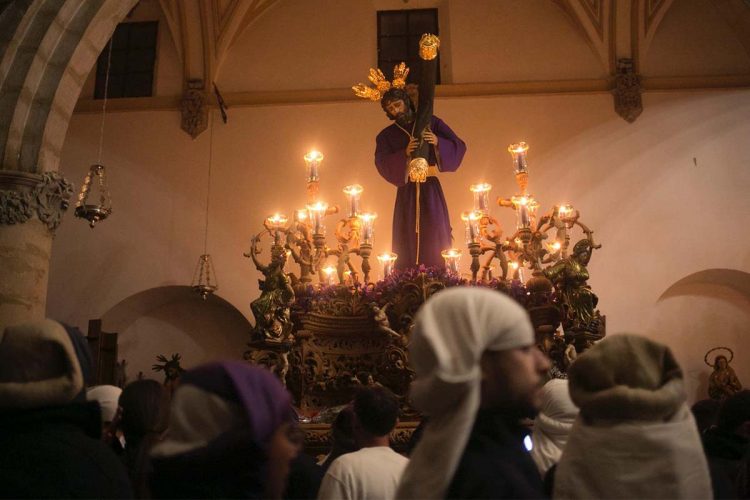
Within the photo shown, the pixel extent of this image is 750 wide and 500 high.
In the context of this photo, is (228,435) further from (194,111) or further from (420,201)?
(194,111)

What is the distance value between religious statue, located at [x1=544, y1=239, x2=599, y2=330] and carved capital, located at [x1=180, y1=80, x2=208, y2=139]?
22.5 ft

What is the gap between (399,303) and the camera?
7.05 metres

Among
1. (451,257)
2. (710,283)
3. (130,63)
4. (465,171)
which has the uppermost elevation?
(130,63)

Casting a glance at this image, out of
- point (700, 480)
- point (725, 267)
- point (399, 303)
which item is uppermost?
point (725, 267)

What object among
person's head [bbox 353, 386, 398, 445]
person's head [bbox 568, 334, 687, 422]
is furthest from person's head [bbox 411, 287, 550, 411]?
person's head [bbox 353, 386, 398, 445]

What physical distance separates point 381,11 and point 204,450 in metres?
11.6

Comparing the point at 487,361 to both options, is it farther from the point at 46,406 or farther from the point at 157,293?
the point at 157,293

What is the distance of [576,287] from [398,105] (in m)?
2.78

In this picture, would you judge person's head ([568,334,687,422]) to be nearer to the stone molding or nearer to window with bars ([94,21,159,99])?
the stone molding

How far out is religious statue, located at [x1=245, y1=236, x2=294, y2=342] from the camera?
6715mm

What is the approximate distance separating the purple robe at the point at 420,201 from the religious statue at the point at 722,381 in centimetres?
471

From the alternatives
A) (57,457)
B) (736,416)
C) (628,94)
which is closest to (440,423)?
(57,457)

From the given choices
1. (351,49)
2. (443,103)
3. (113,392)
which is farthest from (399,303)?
(351,49)

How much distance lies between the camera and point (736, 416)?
364cm
